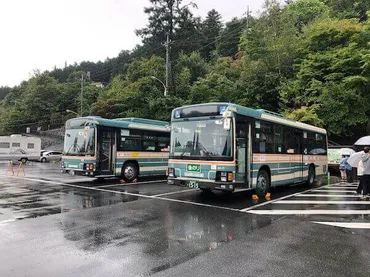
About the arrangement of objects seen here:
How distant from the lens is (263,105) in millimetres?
28359

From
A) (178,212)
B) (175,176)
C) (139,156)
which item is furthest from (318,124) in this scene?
(178,212)

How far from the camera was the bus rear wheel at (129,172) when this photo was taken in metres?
16.0

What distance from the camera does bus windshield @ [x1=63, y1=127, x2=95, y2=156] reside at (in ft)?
48.1

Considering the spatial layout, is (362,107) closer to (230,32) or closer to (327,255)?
(327,255)

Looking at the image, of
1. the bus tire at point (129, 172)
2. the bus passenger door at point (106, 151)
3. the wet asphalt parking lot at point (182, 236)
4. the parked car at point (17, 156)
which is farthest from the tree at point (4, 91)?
the wet asphalt parking lot at point (182, 236)

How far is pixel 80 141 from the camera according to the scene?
591 inches

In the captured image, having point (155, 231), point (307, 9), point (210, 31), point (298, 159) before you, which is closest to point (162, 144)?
point (298, 159)

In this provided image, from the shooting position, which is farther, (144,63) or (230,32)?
(230,32)

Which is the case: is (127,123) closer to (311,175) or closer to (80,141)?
(80,141)

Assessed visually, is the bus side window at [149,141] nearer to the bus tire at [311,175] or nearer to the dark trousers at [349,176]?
the bus tire at [311,175]

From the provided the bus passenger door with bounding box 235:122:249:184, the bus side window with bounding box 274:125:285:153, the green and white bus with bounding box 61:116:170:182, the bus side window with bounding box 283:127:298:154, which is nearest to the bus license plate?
the bus passenger door with bounding box 235:122:249:184

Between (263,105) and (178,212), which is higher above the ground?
(263,105)

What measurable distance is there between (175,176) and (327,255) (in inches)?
234

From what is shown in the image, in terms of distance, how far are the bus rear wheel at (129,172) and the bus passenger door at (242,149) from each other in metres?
7.27
